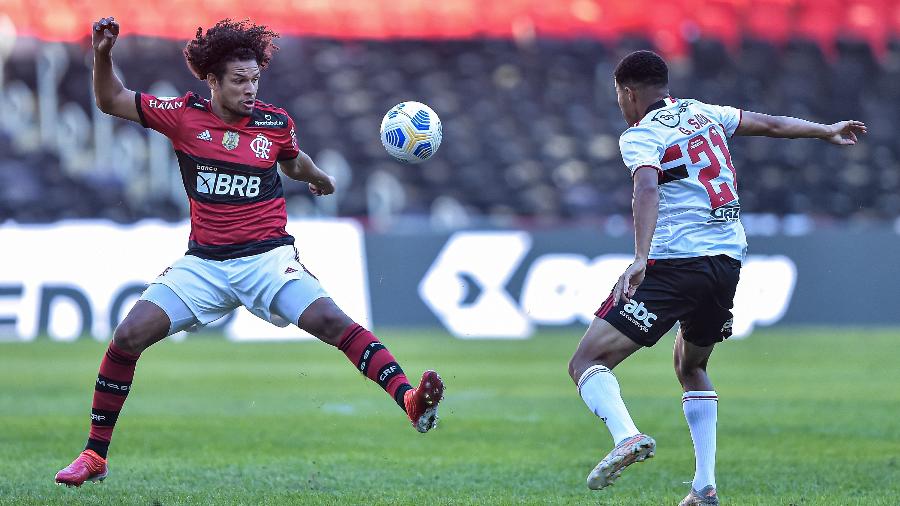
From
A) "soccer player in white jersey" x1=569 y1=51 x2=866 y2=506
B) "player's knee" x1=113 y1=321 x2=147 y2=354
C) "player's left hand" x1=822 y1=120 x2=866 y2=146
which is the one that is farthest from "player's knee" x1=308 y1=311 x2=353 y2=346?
"player's left hand" x1=822 y1=120 x2=866 y2=146

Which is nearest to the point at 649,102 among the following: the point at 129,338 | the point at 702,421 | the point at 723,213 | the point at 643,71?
the point at 643,71

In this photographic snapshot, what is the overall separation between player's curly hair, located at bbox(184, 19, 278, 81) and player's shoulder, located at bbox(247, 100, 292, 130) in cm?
23

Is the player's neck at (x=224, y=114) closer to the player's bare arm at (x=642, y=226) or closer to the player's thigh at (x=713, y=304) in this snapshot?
the player's bare arm at (x=642, y=226)

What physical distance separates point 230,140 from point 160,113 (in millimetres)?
370

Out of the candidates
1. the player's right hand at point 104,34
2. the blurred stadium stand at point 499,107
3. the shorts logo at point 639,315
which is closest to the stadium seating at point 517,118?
the blurred stadium stand at point 499,107

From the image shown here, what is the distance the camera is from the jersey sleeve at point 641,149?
607cm

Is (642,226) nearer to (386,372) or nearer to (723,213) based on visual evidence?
(723,213)

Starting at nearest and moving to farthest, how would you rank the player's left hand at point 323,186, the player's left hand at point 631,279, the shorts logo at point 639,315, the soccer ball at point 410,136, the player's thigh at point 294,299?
the player's left hand at point 631,279 < the shorts logo at point 639,315 < the player's thigh at point 294,299 < the soccer ball at point 410,136 < the player's left hand at point 323,186

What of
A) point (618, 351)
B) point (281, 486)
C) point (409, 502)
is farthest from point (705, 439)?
point (281, 486)

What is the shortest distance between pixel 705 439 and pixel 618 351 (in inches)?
30.0

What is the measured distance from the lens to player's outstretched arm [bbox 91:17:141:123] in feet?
21.5

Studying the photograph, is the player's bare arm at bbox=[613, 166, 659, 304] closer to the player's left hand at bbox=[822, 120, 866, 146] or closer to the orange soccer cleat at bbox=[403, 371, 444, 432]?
the orange soccer cleat at bbox=[403, 371, 444, 432]

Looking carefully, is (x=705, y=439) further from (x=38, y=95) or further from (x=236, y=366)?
(x=38, y=95)

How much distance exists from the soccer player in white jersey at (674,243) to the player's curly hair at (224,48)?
6.13 ft
